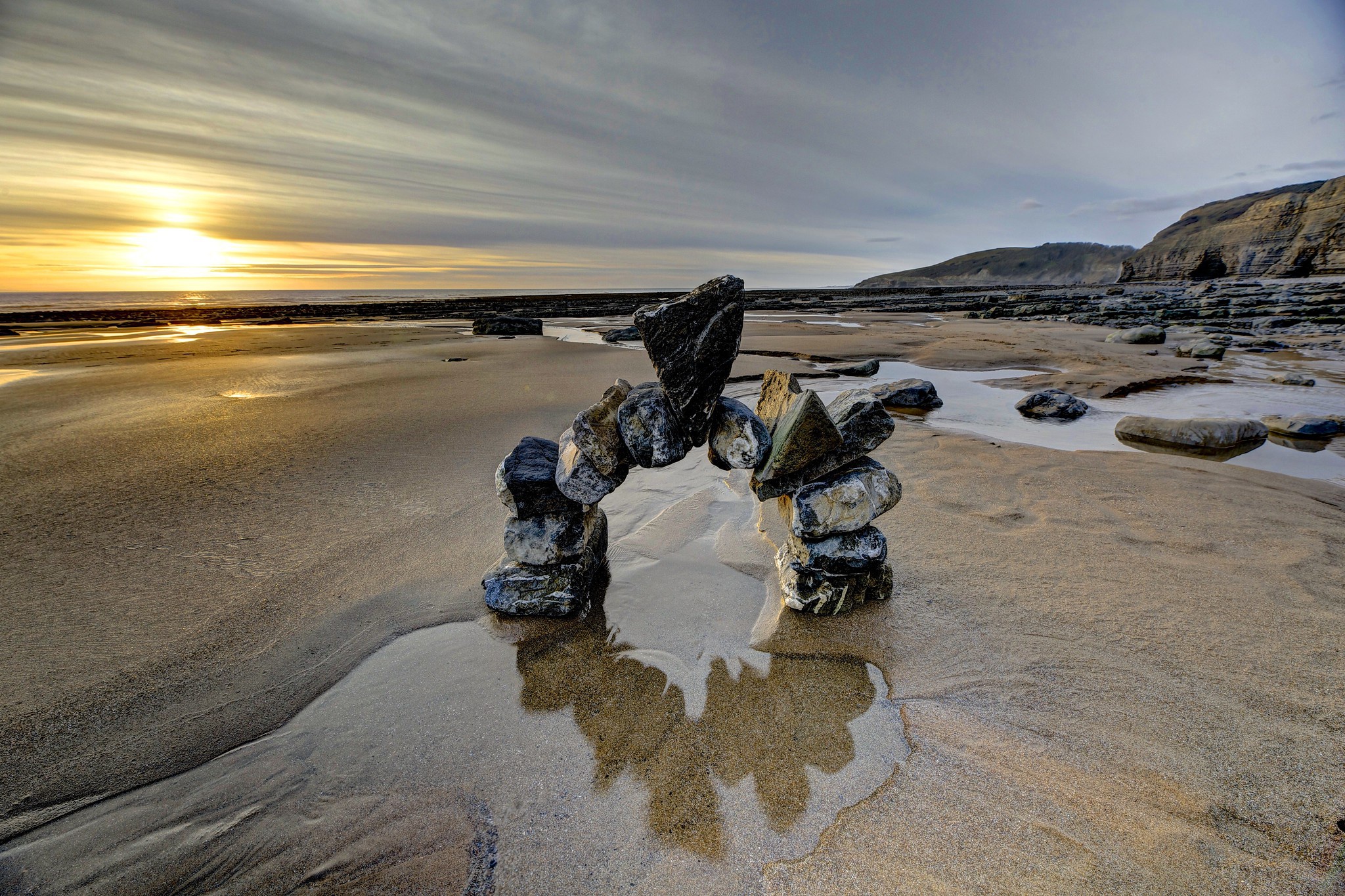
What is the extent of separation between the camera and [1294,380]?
32.4 feet

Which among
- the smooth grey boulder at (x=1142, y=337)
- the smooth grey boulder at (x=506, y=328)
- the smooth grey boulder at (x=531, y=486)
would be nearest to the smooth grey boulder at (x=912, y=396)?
the smooth grey boulder at (x=531, y=486)

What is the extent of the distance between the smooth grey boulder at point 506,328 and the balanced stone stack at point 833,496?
19.0m

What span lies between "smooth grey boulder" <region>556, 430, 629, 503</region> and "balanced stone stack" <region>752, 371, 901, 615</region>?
100 cm

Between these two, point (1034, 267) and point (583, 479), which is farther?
point (1034, 267)

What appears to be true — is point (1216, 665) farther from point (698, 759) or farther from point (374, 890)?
point (374, 890)

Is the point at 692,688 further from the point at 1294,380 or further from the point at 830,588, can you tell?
the point at 1294,380

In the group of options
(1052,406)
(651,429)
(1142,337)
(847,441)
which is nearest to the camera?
(651,429)

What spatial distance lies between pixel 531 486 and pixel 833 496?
2.00m

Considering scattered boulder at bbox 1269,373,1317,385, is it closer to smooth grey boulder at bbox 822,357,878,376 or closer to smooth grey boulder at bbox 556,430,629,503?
smooth grey boulder at bbox 822,357,878,376

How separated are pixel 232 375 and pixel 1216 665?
15.2 m

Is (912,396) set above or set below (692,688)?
above

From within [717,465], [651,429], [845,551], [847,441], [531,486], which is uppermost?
[651,429]

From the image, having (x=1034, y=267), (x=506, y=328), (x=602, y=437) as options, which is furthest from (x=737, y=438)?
(x=1034, y=267)

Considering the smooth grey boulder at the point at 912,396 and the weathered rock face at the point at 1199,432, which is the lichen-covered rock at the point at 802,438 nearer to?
the smooth grey boulder at the point at 912,396
